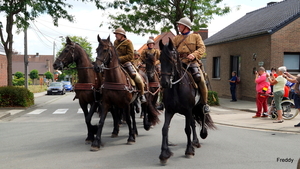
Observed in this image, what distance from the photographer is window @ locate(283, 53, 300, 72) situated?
19.5 metres

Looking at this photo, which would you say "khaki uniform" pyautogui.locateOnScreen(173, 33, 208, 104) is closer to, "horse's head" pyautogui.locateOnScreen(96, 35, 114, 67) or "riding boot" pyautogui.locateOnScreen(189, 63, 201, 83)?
"riding boot" pyautogui.locateOnScreen(189, 63, 201, 83)

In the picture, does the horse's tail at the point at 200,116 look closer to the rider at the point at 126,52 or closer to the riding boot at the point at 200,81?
the riding boot at the point at 200,81

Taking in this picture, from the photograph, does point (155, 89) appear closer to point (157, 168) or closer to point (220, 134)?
point (220, 134)

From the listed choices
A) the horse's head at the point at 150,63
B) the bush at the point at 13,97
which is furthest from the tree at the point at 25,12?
the horse's head at the point at 150,63

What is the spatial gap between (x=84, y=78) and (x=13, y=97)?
1142cm

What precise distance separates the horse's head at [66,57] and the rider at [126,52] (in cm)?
118

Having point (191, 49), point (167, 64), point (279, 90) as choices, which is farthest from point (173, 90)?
point (279, 90)

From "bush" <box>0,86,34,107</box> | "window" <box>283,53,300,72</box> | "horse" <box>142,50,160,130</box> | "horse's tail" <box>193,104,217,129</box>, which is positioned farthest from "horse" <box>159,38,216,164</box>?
"window" <box>283,53,300,72</box>

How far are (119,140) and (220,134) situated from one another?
303 cm

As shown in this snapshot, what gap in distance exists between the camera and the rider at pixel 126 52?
27.9ft

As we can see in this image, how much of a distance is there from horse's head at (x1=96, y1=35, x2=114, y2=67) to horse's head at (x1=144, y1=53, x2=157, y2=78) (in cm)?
245

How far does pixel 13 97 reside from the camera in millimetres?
18000

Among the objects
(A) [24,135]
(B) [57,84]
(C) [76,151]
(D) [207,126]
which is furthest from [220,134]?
(B) [57,84]

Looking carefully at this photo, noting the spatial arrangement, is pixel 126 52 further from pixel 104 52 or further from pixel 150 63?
pixel 150 63
